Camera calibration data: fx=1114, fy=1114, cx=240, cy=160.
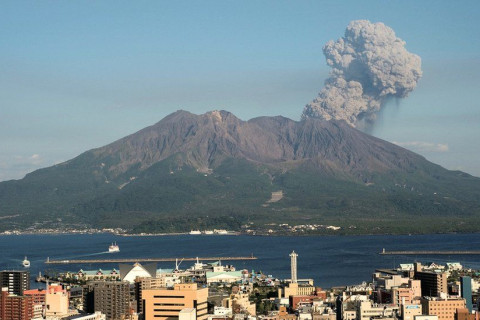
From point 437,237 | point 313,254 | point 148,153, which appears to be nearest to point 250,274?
point 313,254

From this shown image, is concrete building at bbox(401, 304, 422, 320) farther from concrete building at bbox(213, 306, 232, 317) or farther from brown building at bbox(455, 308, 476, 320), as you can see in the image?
concrete building at bbox(213, 306, 232, 317)

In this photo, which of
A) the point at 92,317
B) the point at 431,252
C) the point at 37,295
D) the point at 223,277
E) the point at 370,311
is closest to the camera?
the point at 370,311

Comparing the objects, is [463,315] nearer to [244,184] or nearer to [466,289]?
[466,289]

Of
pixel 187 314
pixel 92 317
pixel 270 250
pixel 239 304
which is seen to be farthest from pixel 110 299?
pixel 270 250

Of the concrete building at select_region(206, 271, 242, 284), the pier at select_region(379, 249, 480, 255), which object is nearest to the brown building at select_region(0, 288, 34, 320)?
the concrete building at select_region(206, 271, 242, 284)

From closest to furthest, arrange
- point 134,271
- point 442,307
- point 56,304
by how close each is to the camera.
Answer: point 442,307 → point 56,304 → point 134,271

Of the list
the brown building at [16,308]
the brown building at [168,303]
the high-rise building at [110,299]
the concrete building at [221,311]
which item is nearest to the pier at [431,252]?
the high-rise building at [110,299]
